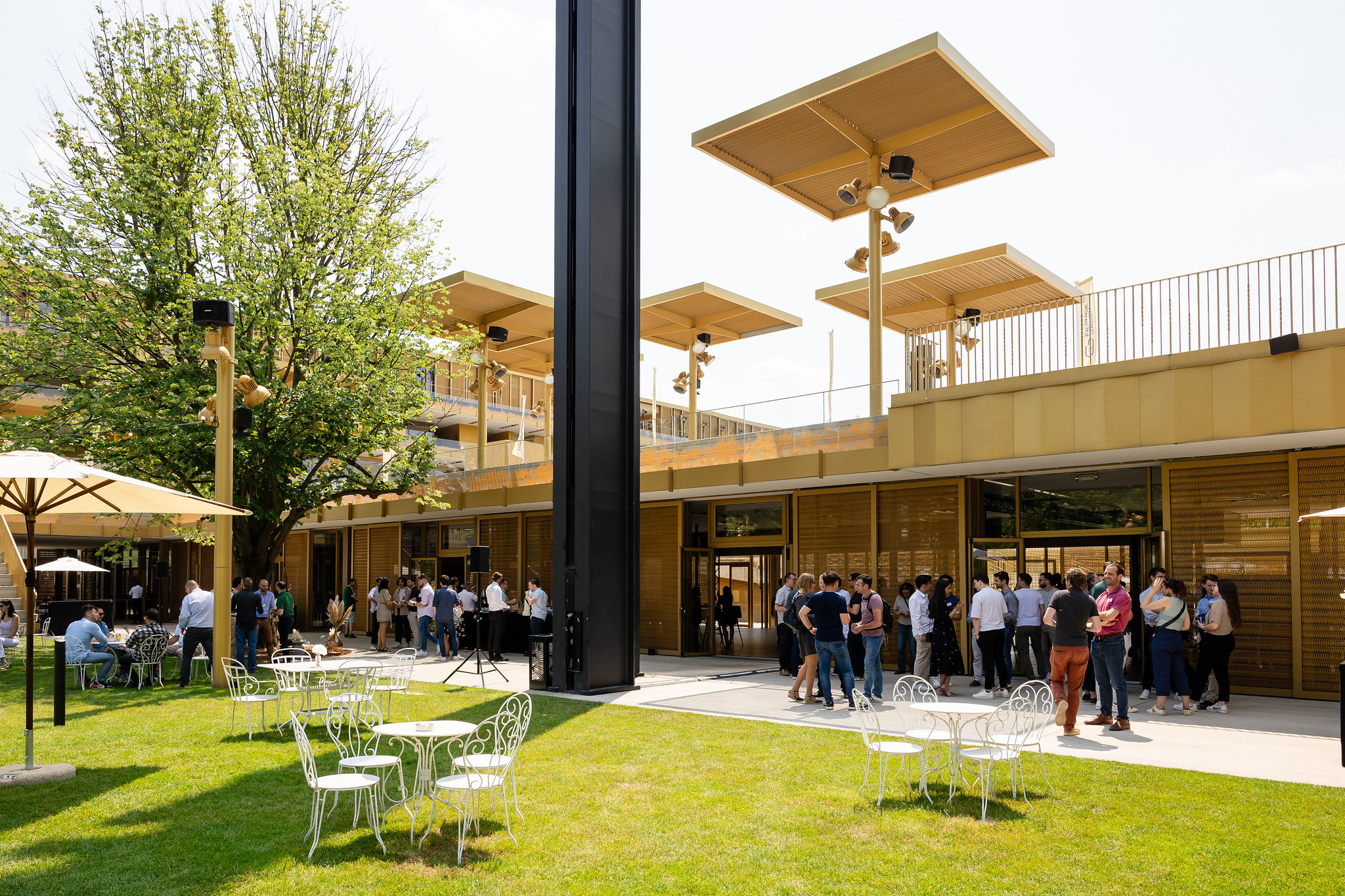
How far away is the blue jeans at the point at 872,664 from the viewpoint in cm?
1137

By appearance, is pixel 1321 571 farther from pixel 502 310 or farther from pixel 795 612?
pixel 502 310

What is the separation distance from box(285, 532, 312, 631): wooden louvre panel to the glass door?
14.5 meters

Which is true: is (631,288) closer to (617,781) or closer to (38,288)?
(617,781)

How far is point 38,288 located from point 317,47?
706cm

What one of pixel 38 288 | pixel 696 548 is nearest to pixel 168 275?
pixel 38 288

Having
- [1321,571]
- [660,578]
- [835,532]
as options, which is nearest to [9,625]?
[660,578]

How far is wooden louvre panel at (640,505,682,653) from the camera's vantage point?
62.2 feet

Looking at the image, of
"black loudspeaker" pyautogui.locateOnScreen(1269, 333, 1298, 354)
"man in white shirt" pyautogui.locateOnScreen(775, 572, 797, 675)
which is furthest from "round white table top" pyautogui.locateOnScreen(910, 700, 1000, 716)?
"man in white shirt" pyautogui.locateOnScreen(775, 572, 797, 675)

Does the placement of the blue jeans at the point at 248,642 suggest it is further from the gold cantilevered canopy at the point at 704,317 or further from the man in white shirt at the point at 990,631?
the gold cantilevered canopy at the point at 704,317

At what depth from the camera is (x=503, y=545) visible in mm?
22875

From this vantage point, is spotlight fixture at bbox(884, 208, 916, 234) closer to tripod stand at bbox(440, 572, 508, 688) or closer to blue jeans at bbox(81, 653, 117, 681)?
tripod stand at bbox(440, 572, 508, 688)

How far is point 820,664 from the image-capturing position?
1114 centimetres

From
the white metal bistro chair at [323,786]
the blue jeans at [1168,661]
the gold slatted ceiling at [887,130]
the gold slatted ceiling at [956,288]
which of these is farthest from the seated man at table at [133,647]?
the gold slatted ceiling at [956,288]

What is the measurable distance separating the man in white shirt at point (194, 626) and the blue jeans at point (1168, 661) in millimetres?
12108
